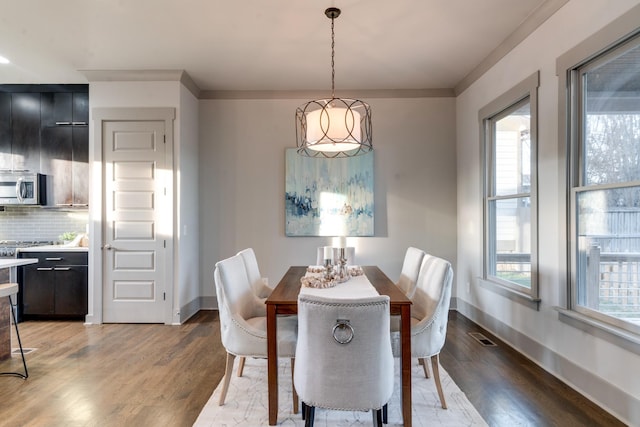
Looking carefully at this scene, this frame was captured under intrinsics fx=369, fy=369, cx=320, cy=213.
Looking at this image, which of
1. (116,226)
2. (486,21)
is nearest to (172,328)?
(116,226)

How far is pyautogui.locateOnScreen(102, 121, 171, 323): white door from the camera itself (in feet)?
13.6

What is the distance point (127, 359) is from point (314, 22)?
128 inches

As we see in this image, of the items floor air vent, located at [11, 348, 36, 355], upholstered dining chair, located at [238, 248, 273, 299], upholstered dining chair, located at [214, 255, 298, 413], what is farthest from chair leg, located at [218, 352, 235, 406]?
floor air vent, located at [11, 348, 36, 355]

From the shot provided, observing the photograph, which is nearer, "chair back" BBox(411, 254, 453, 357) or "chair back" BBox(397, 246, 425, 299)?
"chair back" BBox(411, 254, 453, 357)

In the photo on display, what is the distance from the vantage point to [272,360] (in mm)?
2092

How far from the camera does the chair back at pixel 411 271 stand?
9.61 ft

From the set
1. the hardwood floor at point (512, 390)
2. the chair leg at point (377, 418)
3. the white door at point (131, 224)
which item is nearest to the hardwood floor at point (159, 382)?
the hardwood floor at point (512, 390)

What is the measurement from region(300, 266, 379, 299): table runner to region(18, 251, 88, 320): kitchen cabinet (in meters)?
3.16

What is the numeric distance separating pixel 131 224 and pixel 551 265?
4126 mm

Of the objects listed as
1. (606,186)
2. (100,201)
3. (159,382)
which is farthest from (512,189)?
(100,201)

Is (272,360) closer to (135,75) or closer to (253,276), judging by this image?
(253,276)

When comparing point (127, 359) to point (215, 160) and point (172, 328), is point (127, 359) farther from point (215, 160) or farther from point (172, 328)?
point (215, 160)

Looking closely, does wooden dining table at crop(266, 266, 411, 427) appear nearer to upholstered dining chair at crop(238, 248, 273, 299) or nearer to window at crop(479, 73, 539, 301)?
upholstered dining chair at crop(238, 248, 273, 299)

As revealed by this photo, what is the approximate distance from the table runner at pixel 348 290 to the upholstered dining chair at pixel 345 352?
58 cm
